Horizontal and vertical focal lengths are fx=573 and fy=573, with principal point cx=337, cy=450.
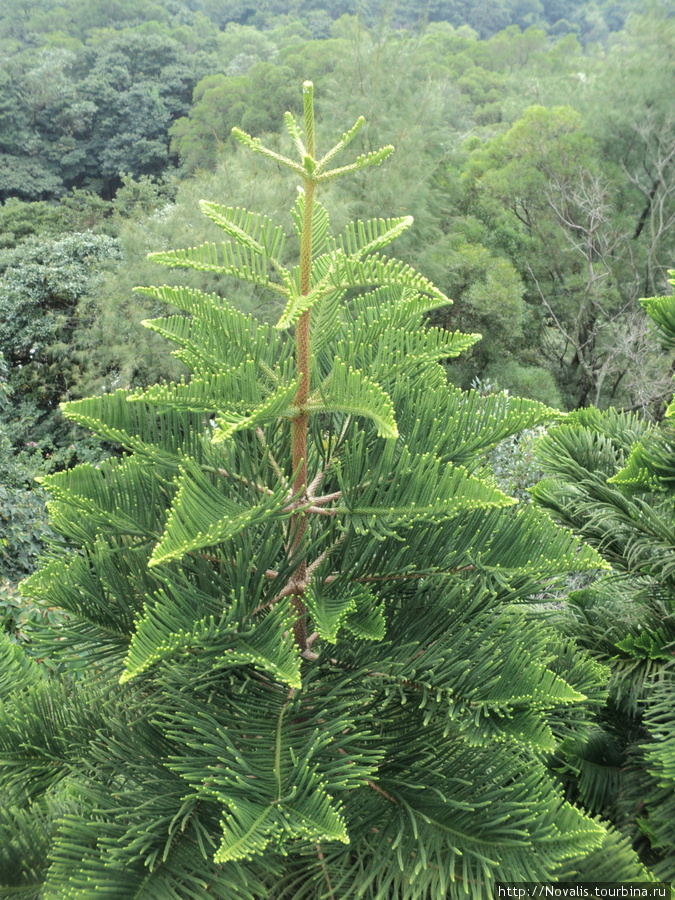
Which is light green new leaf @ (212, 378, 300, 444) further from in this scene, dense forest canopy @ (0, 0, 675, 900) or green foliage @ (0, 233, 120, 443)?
green foliage @ (0, 233, 120, 443)

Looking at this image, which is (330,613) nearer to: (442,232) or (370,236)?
(370,236)

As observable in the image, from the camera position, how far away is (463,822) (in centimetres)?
91

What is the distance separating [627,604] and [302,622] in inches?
58.9

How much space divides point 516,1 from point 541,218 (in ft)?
98.2

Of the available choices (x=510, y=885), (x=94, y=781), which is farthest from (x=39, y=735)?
(x=510, y=885)

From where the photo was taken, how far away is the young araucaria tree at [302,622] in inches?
32.9

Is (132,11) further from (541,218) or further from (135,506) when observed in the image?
(135,506)

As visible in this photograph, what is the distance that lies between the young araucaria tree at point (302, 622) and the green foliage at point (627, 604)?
677 millimetres

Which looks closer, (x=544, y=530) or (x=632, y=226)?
(x=544, y=530)

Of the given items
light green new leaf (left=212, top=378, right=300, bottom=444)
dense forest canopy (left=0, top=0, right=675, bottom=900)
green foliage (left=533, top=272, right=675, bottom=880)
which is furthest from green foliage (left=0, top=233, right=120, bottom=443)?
light green new leaf (left=212, top=378, right=300, bottom=444)

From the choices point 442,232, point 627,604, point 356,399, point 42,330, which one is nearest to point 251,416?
point 356,399

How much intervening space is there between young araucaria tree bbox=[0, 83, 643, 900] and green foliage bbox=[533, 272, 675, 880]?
677mm

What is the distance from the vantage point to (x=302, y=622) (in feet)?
3.56

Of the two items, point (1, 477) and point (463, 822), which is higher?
point (463, 822)
